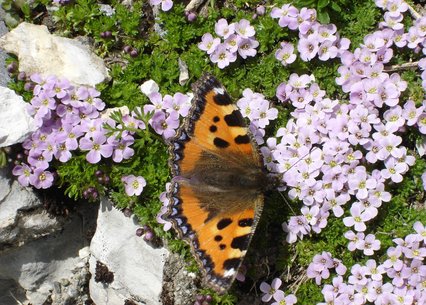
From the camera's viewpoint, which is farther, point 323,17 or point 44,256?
point 44,256

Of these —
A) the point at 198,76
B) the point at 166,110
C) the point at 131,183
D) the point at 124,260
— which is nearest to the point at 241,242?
the point at 131,183

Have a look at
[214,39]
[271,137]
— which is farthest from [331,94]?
[214,39]

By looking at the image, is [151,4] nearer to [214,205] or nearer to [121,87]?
[121,87]

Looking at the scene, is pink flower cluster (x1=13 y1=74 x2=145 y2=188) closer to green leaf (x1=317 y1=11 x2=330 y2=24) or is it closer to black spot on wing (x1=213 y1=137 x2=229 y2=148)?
black spot on wing (x1=213 y1=137 x2=229 y2=148)

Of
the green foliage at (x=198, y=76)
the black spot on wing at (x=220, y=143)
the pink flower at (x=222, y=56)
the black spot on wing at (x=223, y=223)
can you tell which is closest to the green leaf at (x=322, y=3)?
the green foliage at (x=198, y=76)

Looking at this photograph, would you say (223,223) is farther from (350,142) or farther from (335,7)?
(335,7)

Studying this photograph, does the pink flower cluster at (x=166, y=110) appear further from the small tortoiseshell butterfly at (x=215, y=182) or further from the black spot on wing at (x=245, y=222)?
the black spot on wing at (x=245, y=222)
